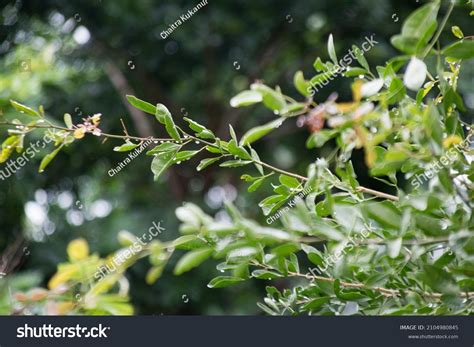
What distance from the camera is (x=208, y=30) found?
4.12m

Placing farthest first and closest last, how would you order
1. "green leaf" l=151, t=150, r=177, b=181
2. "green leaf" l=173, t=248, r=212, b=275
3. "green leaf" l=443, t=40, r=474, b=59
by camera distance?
1. "green leaf" l=151, t=150, r=177, b=181
2. "green leaf" l=443, t=40, r=474, b=59
3. "green leaf" l=173, t=248, r=212, b=275

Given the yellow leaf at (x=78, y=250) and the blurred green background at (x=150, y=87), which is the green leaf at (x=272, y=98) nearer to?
the yellow leaf at (x=78, y=250)

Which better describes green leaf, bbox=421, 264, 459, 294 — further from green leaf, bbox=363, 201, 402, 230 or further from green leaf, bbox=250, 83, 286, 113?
green leaf, bbox=250, 83, 286, 113

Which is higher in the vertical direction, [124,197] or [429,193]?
[124,197]

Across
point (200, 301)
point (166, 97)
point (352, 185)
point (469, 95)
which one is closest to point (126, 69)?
point (166, 97)

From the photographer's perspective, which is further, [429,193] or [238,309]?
[238,309]

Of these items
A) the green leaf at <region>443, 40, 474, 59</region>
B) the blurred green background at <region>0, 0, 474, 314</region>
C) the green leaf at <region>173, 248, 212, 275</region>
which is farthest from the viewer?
the blurred green background at <region>0, 0, 474, 314</region>

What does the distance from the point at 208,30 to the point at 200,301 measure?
1659 mm

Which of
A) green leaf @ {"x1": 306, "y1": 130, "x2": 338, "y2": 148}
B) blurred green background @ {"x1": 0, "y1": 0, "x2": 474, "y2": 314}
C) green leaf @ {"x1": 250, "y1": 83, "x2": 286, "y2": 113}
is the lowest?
green leaf @ {"x1": 306, "y1": 130, "x2": 338, "y2": 148}

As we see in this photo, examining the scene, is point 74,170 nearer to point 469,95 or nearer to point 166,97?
point 166,97

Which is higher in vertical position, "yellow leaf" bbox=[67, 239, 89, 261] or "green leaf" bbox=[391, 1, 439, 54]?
"green leaf" bbox=[391, 1, 439, 54]

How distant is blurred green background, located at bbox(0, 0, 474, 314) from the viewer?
370 cm

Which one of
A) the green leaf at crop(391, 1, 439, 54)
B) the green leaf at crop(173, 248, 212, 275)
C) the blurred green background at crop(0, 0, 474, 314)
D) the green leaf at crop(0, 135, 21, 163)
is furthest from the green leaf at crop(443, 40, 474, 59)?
the blurred green background at crop(0, 0, 474, 314)

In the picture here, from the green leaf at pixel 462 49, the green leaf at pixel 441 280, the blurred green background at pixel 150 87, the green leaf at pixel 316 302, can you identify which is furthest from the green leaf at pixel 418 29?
the blurred green background at pixel 150 87
